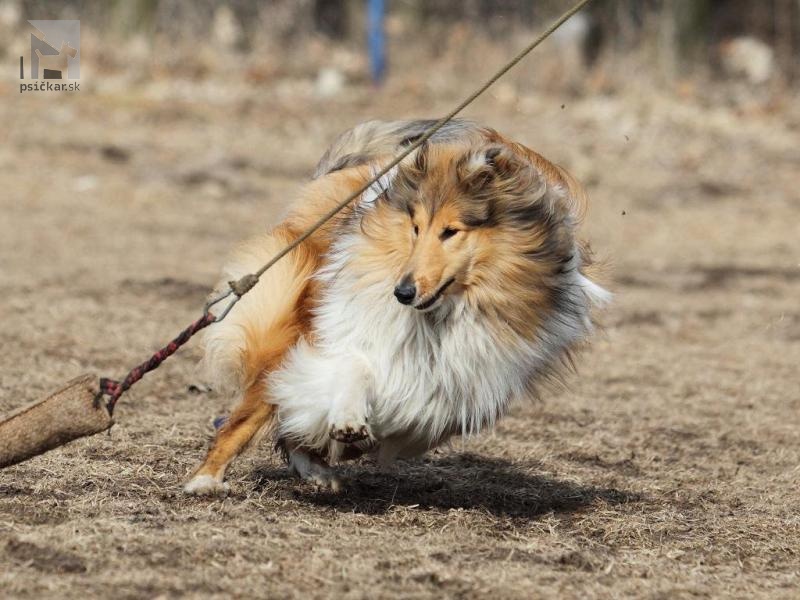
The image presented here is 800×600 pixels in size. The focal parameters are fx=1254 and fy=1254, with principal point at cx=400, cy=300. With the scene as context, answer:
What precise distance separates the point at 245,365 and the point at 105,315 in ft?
12.3

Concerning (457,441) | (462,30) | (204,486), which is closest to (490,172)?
(204,486)

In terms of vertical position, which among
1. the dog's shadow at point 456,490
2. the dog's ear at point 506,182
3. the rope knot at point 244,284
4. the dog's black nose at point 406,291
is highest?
the dog's ear at point 506,182

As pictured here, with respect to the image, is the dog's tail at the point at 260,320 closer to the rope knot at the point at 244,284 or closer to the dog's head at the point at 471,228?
the rope knot at the point at 244,284

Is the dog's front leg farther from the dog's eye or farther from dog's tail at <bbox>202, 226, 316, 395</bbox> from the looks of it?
the dog's eye

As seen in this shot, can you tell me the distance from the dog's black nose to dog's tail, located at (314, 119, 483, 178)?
1.08 metres

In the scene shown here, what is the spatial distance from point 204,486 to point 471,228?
1330 millimetres

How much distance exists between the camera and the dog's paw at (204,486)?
4477 mm

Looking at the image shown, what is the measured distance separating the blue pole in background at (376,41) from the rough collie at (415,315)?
12.0m

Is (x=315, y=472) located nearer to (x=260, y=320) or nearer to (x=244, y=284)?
(x=260, y=320)

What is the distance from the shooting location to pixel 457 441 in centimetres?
588

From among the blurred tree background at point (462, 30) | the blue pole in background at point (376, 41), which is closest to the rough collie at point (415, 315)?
the blue pole in background at point (376, 41)

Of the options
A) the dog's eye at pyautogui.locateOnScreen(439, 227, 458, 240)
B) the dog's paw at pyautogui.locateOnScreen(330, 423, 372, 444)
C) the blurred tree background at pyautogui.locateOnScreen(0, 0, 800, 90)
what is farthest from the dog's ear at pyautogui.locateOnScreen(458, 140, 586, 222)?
the blurred tree background at pyautogui.locateOnScreen(0, 0, 800, 90)

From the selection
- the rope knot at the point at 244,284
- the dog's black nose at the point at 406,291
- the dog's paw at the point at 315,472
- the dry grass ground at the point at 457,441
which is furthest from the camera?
the dog's paw at the point at 315,472

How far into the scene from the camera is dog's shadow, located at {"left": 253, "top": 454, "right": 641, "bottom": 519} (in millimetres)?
4738
